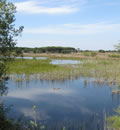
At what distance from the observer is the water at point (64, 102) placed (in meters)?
8.77

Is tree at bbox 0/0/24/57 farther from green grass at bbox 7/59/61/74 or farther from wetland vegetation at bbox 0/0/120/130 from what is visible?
green grass at bbox 7/59/61/74

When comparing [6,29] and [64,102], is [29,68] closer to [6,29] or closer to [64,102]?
[64,102]

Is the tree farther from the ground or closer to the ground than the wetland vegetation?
farther from the ground

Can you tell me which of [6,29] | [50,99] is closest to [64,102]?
[50,99]

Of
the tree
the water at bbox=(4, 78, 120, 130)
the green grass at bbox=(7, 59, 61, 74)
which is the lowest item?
the water at bbox=(4, 78, 120, 130)

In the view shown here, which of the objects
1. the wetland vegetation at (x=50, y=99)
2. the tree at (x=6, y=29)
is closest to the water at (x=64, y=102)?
the wetland vegetation at (x=50, y=99)

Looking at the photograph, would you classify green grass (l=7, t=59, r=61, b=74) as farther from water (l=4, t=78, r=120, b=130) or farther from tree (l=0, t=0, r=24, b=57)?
tree (l=0, t=0, r=24, b=57)

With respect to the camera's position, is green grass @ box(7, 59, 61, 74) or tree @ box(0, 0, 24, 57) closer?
tree @ box(0, 0, 24, 57)

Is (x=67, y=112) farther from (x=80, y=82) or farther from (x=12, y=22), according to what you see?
(x=80, y=82)

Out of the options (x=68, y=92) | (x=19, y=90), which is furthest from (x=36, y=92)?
(x=68, y=92)

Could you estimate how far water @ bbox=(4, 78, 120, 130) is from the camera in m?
8.77

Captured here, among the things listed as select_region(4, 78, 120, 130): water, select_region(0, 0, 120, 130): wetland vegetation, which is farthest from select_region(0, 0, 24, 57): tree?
select_region(4, 78, 120, 130): water

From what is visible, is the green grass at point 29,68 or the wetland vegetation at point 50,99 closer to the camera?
the wetland vegetation at point 50,99

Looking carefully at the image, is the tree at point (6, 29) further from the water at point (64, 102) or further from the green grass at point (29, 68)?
the green grass at point (29, 68)
